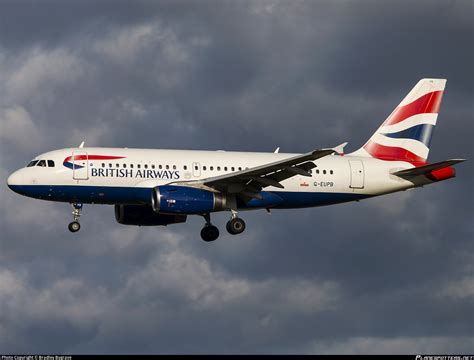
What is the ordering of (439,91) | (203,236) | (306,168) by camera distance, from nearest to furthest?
(306,168)
(203,236)
(439,91)

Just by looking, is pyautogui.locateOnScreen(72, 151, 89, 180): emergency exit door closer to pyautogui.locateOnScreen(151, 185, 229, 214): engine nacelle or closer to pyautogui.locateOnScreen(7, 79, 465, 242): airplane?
pyautogui.locateOnScreen(7, 79, 465, 242): airplane

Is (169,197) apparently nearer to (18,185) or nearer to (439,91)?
(18,185)

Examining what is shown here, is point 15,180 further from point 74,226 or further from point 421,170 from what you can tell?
point 421,170

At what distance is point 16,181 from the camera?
65250mm

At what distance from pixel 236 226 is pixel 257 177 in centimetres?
335

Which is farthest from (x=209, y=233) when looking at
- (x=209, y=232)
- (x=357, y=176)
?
(x=357, y=176)

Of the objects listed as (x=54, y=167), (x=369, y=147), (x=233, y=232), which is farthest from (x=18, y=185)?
(x=369, y=147)

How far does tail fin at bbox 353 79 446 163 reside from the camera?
73250 millimetres

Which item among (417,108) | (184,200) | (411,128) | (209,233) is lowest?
(184,200)

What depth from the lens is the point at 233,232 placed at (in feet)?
220

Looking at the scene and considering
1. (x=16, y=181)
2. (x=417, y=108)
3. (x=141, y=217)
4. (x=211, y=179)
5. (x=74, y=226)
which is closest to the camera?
(x=16, y=181)

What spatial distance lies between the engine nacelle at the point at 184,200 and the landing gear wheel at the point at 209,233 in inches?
189

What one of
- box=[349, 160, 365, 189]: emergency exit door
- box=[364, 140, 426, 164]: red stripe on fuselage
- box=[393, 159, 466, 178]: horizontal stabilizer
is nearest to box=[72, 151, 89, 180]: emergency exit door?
box=[349, 160, 365, 189]: emergency exit door

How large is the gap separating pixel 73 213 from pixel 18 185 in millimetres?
3549
